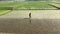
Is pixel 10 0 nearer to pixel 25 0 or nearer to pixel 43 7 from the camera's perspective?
pixel 25 0

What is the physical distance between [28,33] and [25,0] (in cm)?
278

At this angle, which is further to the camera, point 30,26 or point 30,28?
point 30,26

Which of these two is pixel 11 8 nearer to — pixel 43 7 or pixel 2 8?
pixel 2 8

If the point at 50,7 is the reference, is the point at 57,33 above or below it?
above

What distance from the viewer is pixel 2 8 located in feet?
9.94

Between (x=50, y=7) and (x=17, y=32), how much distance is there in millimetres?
2105

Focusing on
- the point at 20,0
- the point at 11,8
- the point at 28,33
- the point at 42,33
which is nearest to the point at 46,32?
the point at 42,33

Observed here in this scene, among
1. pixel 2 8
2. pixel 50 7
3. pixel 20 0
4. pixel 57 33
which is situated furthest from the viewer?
pixel 20 0

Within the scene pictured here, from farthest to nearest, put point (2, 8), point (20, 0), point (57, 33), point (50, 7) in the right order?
1. point (20, 0)
2. point (50, 7)
3. point (2, 8)
4. point (57, 33)

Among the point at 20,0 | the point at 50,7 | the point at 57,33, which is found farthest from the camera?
the point at 20,0

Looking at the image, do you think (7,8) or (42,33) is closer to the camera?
(42,33)

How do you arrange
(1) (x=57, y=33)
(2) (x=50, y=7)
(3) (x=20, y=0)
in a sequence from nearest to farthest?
(1) (x=57, y=33)
(2) (x=50, y=7)
(3) (x=20, y=0)

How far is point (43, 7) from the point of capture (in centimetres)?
328

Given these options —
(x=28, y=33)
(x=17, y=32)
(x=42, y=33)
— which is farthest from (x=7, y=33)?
(x=42, y=33)
